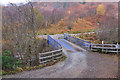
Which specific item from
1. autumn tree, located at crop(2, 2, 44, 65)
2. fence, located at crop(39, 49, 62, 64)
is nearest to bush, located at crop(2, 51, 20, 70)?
autumn tree, located at crop(2, 2, 44, 65)

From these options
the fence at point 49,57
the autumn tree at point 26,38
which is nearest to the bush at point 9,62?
the autumn tree at point 26,38

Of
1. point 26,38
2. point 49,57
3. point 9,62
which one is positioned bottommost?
point 9,62

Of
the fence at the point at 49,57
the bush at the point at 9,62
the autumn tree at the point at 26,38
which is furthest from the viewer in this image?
the fence at the point at 49,57

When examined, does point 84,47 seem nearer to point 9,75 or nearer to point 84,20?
point 9,75

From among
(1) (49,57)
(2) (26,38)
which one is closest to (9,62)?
(2) (26,38)

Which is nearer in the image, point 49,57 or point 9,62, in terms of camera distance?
point 9,62

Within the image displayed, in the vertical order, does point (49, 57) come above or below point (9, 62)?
above

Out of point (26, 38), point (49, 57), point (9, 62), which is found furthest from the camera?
point (49, 57)

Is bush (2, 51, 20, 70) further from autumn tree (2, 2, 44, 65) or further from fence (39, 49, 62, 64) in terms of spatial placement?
fence (39, 49, 62, 64)

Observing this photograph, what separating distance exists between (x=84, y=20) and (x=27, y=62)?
29.2 meters

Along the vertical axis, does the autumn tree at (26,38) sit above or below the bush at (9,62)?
above

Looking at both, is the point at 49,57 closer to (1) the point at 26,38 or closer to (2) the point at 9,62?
(1) the point at 26,38

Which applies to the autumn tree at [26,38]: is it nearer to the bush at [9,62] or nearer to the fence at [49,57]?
the fence at [49,57]

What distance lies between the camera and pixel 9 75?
20.5ft
